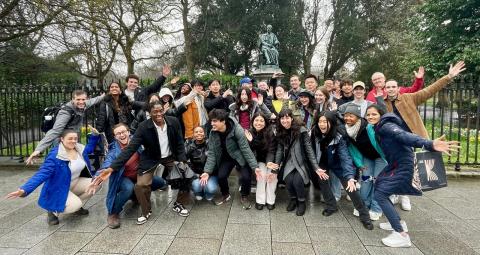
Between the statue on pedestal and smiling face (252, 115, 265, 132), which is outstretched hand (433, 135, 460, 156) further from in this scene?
the statue on pedestal

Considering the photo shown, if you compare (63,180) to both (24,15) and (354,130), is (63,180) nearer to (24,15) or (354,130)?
(354,130)

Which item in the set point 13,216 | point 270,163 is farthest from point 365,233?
point 13,216

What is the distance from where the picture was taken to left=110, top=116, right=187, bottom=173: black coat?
159 inches

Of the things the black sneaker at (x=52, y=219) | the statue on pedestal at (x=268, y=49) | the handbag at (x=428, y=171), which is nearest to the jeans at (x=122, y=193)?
the black sneaker at (x=52, y=219)

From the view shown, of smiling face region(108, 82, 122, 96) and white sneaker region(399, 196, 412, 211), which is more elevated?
smiling face region(108, 82, 122, 96)

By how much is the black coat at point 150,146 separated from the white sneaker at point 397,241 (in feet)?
8.94

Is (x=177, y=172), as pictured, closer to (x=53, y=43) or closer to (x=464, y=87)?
(x=464, y=87)

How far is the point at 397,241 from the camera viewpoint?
11.2 ft

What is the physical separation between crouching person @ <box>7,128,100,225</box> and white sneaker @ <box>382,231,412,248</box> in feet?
12.2

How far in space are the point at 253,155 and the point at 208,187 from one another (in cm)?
82

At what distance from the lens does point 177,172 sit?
4.42m

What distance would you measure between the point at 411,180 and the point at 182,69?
72.7 ft

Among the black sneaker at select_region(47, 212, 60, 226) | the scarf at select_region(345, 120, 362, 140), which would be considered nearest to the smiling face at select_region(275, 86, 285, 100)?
the scarf at select_region(345, 120, 362, 140)

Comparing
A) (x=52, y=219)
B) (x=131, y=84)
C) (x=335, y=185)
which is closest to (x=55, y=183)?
(x=52, y=219)
